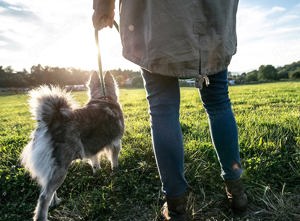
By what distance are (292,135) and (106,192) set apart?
7.58 feet

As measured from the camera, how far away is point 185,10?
1827 mm

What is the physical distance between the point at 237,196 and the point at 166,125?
0.85m

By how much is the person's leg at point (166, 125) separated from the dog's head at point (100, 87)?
6.98 ft

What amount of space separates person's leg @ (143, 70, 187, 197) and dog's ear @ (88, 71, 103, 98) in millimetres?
2149

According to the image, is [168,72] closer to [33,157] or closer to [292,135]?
[33,157]

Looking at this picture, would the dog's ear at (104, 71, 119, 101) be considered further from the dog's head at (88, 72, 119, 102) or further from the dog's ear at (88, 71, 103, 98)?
the dog's ear at (88, 71, 103, 98)

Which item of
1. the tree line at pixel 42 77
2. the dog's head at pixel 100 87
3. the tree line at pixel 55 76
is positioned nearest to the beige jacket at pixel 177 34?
A: the dog's head at pixel 100 87

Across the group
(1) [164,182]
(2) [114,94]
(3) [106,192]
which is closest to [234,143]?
(1) [164,182]

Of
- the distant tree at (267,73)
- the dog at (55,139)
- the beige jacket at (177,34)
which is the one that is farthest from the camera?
the distant tree at (267,73)

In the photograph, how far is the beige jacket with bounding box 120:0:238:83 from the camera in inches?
72.5

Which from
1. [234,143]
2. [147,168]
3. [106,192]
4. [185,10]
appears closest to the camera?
[185,10]

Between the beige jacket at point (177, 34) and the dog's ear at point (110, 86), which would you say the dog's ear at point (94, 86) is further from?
the beige jacket at point (177, 34)

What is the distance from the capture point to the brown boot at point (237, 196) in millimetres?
2369

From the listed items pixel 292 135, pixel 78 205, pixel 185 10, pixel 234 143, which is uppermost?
pixel 185 10
